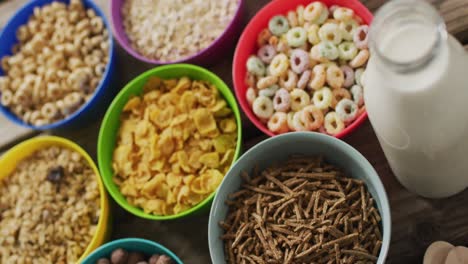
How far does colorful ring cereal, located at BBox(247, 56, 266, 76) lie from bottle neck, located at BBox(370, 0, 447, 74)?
323 millimetres

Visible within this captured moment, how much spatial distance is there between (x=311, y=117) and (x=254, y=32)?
18cm

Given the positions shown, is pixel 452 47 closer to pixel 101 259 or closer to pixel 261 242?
pixel 261 242

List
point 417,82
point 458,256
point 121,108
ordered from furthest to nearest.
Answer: point 121,108
point 458,256
point 417,82

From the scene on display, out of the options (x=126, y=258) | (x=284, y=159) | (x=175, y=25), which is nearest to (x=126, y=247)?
(x=126, y=258)

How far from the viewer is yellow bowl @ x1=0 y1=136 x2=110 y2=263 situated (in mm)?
1022

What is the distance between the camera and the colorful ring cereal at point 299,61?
0.99m

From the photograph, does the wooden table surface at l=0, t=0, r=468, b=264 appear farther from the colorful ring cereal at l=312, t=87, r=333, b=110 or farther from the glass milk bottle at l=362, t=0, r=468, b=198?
the glass milk bottle at l=362, t=0, r=468, b=198

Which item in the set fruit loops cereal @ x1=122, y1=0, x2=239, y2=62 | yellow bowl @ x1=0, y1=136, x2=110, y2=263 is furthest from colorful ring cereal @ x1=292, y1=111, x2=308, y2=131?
yellow bowl @ x1=0, y1=136, x2=110, y2=263

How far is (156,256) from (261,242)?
177 mm

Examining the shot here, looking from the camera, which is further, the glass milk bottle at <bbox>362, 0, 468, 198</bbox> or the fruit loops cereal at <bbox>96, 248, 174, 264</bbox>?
the fruit loops cereal at <bbox>96, 248, 174, 264</bbox>

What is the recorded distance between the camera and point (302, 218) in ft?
2.94

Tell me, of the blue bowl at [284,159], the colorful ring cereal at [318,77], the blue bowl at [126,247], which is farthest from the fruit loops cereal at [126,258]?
the colorful ring cereal at [318,77]

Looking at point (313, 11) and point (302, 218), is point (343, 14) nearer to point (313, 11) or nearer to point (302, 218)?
point (313, 11)

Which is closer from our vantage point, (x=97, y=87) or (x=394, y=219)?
(x=394, y=219)
